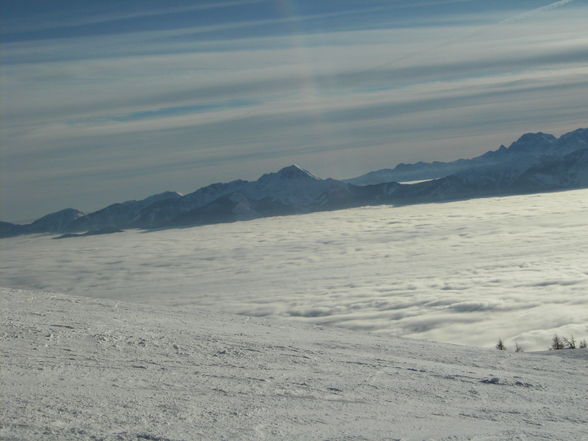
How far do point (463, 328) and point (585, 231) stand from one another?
3075 inches

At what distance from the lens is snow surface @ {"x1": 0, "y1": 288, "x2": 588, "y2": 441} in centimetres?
566

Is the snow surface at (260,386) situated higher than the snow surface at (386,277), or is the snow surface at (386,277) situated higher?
the snow surface at (260,386)

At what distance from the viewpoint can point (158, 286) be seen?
278 ft

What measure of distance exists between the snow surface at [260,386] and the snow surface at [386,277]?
74.1 ft

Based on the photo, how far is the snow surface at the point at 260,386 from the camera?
18.6 ft

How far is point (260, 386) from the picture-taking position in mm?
7102

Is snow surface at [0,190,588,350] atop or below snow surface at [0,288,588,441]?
below

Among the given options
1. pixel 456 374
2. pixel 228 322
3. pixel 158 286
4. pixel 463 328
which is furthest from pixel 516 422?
pixel 158 286

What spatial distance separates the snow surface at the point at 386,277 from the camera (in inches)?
1823

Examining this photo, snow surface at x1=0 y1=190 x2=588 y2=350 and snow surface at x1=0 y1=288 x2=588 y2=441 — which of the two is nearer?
snow surface at x1=0 y1=288 x2=588 y2=441

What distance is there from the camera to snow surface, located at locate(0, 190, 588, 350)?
4631 centimetres

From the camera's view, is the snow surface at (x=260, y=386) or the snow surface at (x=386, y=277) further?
the snow surface at (x=386, y=277)

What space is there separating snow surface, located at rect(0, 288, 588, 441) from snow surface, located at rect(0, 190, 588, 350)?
2257cm

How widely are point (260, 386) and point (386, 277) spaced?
75.1m
